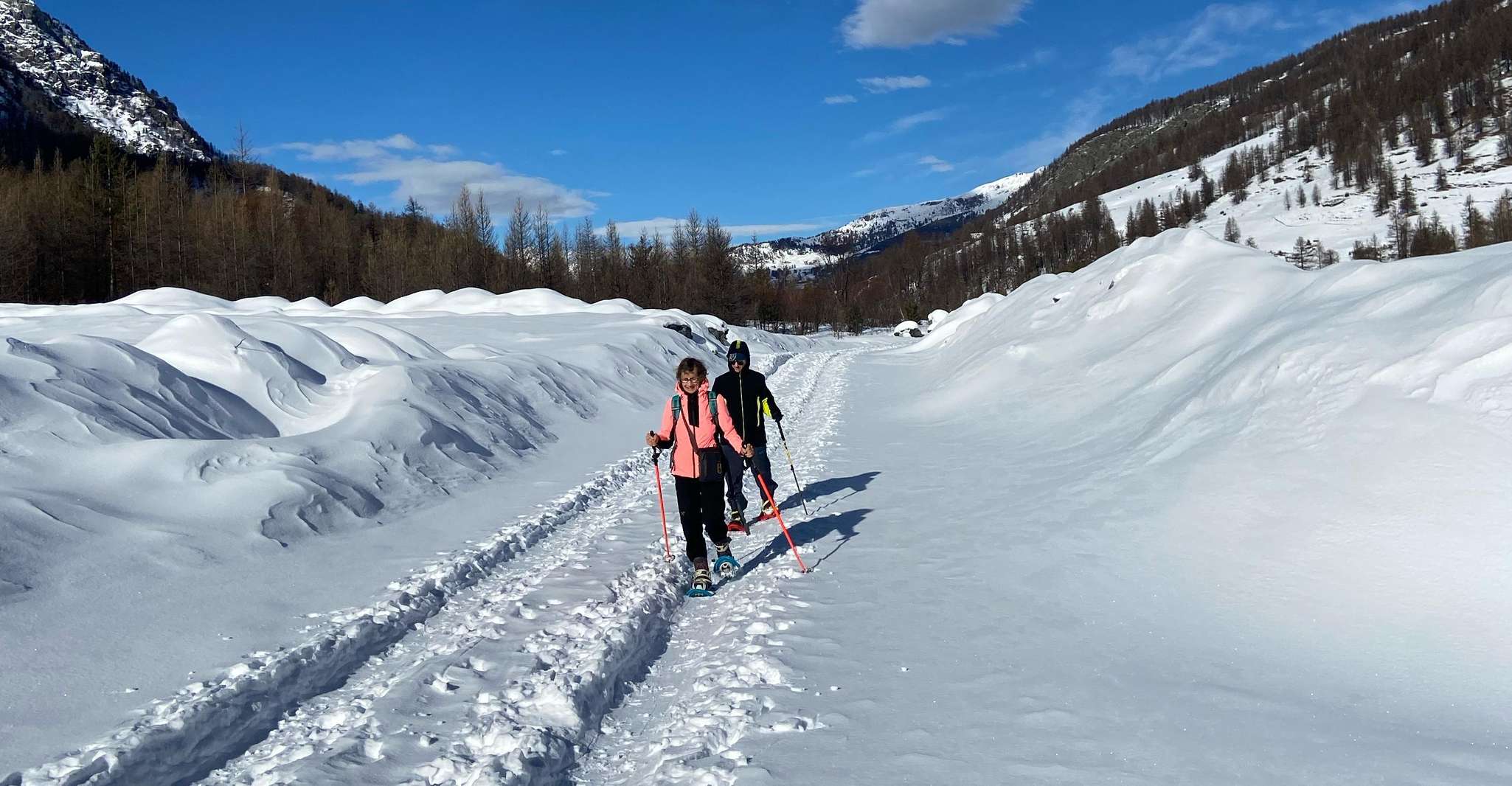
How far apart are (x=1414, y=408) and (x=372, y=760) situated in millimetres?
7594

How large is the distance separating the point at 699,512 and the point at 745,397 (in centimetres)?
198

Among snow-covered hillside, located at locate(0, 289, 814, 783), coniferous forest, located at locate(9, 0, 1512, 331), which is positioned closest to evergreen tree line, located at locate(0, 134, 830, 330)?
coniferous forest, located at locate(9, 0, 1512, 331)

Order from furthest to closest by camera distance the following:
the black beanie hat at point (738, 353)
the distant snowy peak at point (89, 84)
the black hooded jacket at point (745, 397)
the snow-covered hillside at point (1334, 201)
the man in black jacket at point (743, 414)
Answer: the distant snowy peak at point (89, 84) → the snow-covered hillside at point (1334, 201) → the black hooded jacket at point (745, 397) → the man in black jacket at point (743, 414) → the black beanie hat at point (738, 353)

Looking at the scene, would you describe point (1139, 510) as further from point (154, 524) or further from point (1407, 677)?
point (154, 524)

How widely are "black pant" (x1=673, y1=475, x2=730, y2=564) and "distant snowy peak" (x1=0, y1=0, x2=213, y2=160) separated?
16769cm

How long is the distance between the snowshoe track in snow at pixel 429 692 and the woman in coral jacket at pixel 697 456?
0.40 meters

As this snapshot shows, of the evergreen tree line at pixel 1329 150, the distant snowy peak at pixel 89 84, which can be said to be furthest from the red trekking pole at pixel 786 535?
the distant snowy peak at pixel 89 84

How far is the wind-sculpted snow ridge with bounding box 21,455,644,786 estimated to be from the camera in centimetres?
341

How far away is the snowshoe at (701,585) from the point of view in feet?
19.6

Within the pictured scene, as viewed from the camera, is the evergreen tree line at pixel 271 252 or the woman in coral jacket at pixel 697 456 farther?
the evergreen tree line at pixel 271 252

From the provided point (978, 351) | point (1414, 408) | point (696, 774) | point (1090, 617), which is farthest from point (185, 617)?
point (978, 351)

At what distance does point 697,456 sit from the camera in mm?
6227

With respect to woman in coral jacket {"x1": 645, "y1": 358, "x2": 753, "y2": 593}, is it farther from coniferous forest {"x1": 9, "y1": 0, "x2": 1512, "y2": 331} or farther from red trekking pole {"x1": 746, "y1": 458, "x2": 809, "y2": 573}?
coniferous forest {"x1": 9, "y1": 0, "x2": 1512, "y2": 331}

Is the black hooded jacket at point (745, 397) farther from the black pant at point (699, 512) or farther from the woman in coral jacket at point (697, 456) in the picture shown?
the black pant at point (699, 512)
